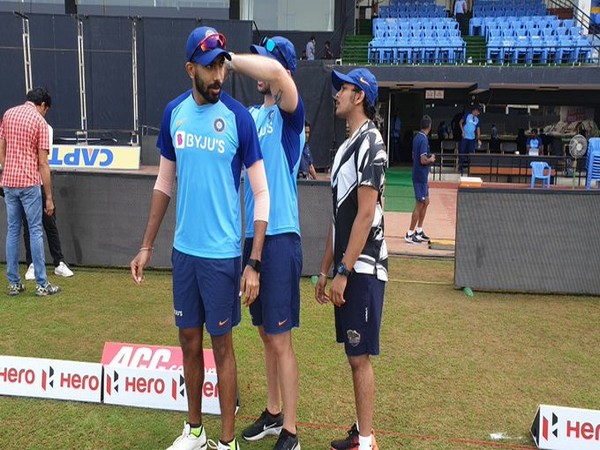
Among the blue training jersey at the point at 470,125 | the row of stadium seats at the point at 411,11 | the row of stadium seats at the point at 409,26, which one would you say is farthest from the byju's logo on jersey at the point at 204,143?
the row of stadium seats at the point at 411,11

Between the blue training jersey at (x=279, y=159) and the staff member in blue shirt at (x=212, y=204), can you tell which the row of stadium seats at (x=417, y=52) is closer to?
the blue training jersey at (x=279, y=159)

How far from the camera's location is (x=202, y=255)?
Result: 3.09 metres

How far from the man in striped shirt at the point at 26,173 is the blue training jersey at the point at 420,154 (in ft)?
18.0

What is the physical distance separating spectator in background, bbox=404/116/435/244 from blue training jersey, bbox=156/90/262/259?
673 cm

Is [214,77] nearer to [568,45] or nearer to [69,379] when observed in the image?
[69,379]

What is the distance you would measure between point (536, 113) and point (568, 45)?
5.46 meters

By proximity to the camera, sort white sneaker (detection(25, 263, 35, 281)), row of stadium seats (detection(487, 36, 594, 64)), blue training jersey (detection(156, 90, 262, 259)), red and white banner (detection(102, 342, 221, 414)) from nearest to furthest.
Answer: blue training jersey (detection(156, 90, 262, 259)) < red and white banner (detection(102, 342, 221, 414)) < white sneaker (detection(25, 263, 35, 281)) < row of stadium seats (detection(487, 36, 594, 64))

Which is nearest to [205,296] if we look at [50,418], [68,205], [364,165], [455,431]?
[364,165]

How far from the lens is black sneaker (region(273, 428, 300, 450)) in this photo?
336 cm

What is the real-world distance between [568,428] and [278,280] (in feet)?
6.11

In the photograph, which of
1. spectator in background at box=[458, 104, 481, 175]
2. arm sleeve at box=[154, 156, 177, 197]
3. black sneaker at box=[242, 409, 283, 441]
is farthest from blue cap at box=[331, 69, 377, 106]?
spectator in background at box=[458, 104, 481, 175]

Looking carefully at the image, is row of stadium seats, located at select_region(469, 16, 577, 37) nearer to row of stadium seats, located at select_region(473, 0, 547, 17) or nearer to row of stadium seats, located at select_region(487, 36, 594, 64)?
row of stadium seats, located at select_region(487, 36, 594, 64)

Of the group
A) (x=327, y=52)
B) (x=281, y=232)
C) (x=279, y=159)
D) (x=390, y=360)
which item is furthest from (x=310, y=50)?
(x=281, y=232)

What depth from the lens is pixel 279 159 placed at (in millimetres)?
3318
